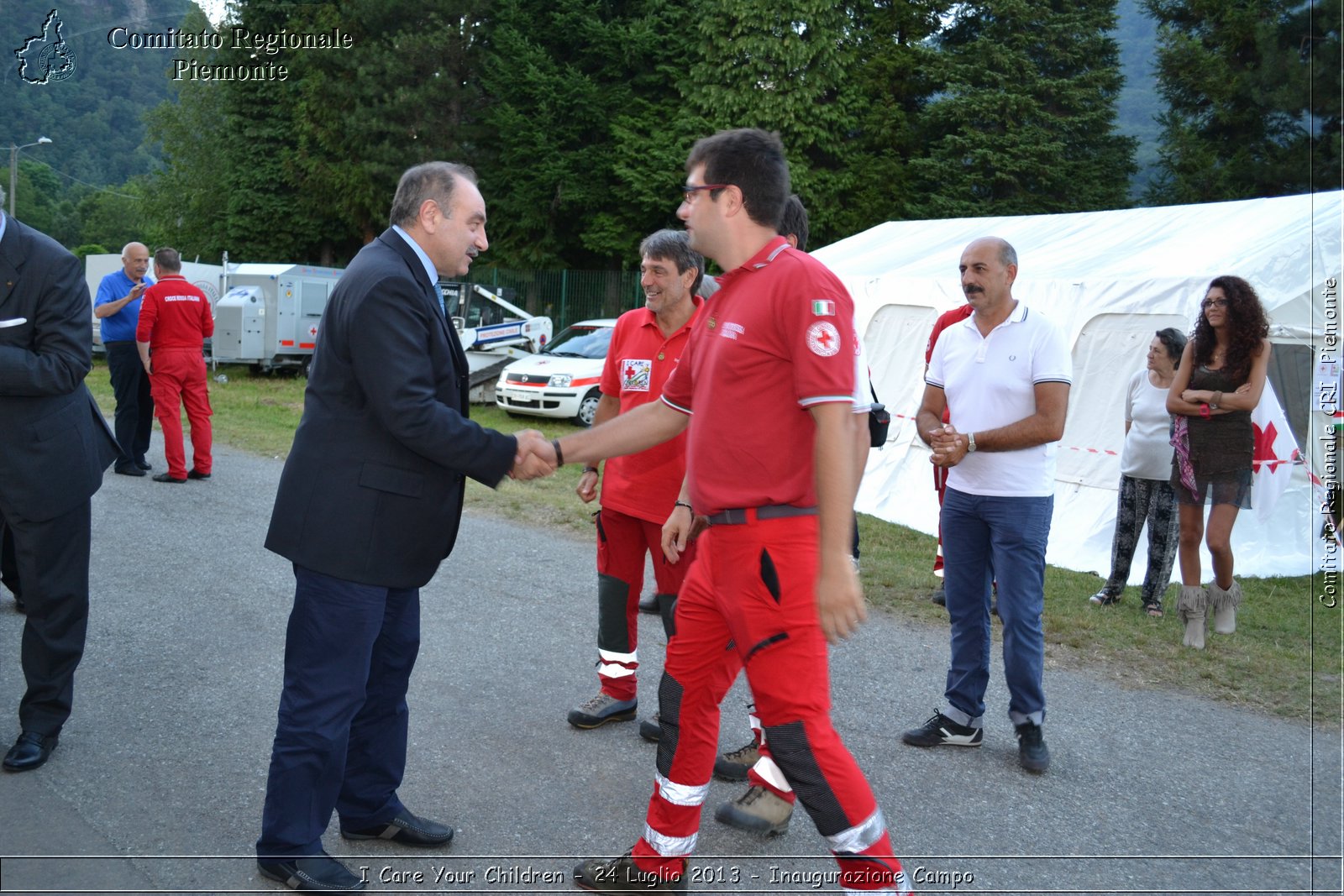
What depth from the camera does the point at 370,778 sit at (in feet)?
11.6

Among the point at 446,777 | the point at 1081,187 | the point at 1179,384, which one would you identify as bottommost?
the point at 446,777

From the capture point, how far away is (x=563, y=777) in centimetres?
414

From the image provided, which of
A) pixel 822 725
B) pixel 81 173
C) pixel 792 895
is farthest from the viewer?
pixel 81 173

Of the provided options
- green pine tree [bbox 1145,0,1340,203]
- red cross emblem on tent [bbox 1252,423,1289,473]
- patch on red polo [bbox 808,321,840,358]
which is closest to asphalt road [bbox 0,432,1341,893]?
patch on red polo [bbox 808,321,840,358]

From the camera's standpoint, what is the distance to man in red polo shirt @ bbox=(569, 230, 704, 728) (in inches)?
181

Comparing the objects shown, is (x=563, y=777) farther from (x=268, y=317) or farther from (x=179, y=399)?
(x=268, y=317)

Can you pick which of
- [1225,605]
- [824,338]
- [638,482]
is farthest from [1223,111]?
[824,338]

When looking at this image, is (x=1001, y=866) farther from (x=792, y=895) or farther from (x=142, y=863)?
(x=142, y=863)

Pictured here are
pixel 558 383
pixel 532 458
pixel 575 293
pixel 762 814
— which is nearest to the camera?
pixel 532 458

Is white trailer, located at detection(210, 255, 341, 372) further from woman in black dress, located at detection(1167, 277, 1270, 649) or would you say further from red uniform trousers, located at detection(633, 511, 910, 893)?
red uniform trousers, located at detection(633, 511, 910, 893)

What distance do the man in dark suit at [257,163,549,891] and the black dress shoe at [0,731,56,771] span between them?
4.25 feet

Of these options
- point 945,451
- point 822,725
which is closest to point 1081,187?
point 945,451

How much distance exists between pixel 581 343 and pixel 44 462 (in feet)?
45.2

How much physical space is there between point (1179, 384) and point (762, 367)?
4.87 metres
